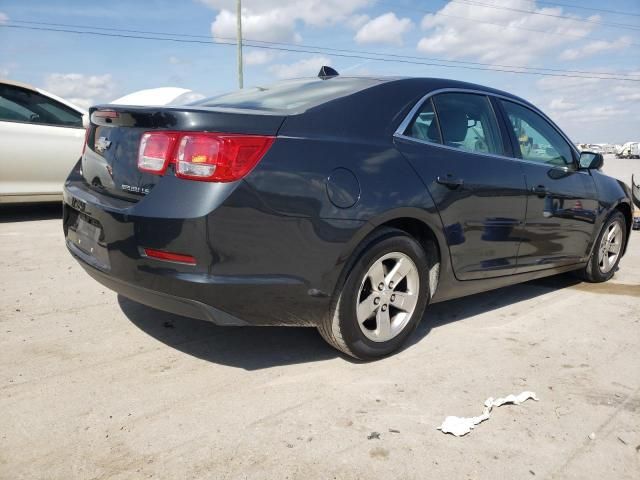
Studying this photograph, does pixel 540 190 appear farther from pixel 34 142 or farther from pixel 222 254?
pixel 34 142

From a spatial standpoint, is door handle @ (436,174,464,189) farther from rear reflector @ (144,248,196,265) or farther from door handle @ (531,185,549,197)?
rear reflector @ (144,248,196,265)

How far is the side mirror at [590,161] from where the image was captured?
13.9ft

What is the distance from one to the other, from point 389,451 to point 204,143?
4.78 ft

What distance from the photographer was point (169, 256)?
2326 millimetres

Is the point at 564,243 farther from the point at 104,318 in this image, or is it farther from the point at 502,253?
the point at 104,318

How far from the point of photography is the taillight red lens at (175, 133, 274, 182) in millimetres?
2277

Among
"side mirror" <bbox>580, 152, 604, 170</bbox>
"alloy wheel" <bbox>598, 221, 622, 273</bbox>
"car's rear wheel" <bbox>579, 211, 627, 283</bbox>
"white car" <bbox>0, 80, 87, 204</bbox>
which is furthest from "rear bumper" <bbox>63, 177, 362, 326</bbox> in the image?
"white car" <bbox>0, 80, 87, 204</bbox>

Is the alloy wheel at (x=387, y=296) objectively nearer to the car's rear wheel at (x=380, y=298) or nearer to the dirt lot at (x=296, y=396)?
the car's rear wheel at (x=380, y=298)

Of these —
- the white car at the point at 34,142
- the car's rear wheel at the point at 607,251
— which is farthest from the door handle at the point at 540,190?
the white car at the point at 34,142

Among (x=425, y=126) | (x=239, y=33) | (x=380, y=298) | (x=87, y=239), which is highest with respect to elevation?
(x=239, y=33)

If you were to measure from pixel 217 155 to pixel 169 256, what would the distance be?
480 millimetres

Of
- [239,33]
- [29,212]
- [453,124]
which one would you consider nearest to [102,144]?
[453,124]

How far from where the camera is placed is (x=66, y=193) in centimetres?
303

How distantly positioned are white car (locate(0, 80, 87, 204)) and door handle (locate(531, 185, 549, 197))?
5291 mm
